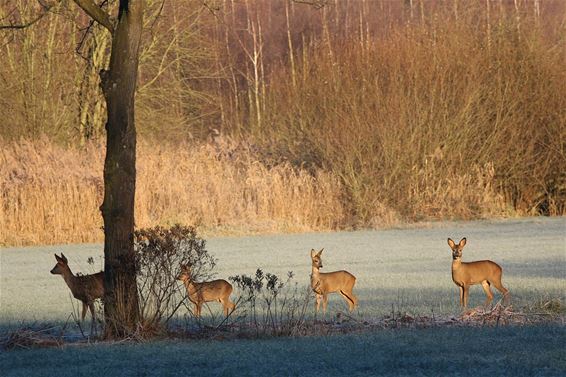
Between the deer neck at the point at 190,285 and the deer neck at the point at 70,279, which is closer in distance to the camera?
the deer neck at the point at 190,285

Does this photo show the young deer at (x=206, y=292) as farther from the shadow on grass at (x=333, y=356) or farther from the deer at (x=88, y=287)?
the shadow on grass at (x=333, y=356)

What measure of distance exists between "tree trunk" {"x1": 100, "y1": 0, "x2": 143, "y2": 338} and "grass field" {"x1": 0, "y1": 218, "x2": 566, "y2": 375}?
71 centimetres

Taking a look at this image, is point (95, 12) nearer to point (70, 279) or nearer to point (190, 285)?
point (190, 285)

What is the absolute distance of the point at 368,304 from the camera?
13.9 m

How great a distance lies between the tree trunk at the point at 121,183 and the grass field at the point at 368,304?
0.71m

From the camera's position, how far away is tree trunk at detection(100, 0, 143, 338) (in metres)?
10.6

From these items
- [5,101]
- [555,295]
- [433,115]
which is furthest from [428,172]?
[555,295]

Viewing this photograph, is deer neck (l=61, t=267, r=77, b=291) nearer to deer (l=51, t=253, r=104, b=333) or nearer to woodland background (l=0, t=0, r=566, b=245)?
deer (l=51, t=253, r=104, b=333)

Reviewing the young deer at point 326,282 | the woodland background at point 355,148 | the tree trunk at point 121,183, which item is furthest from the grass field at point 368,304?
the woodland background at point 355,148

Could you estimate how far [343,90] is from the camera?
1275 inches

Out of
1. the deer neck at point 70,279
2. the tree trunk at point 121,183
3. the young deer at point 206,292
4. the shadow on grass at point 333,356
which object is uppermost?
the tree trunk at point 121,183

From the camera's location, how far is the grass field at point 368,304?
848 centimetres

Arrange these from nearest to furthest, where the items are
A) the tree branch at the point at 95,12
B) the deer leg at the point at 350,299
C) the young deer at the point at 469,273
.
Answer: the tree branch at the point at 95,12 < the young deer at the point at 469,273 < the deer leg at the point at 350,299

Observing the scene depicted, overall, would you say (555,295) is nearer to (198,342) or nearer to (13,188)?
(198,342)
